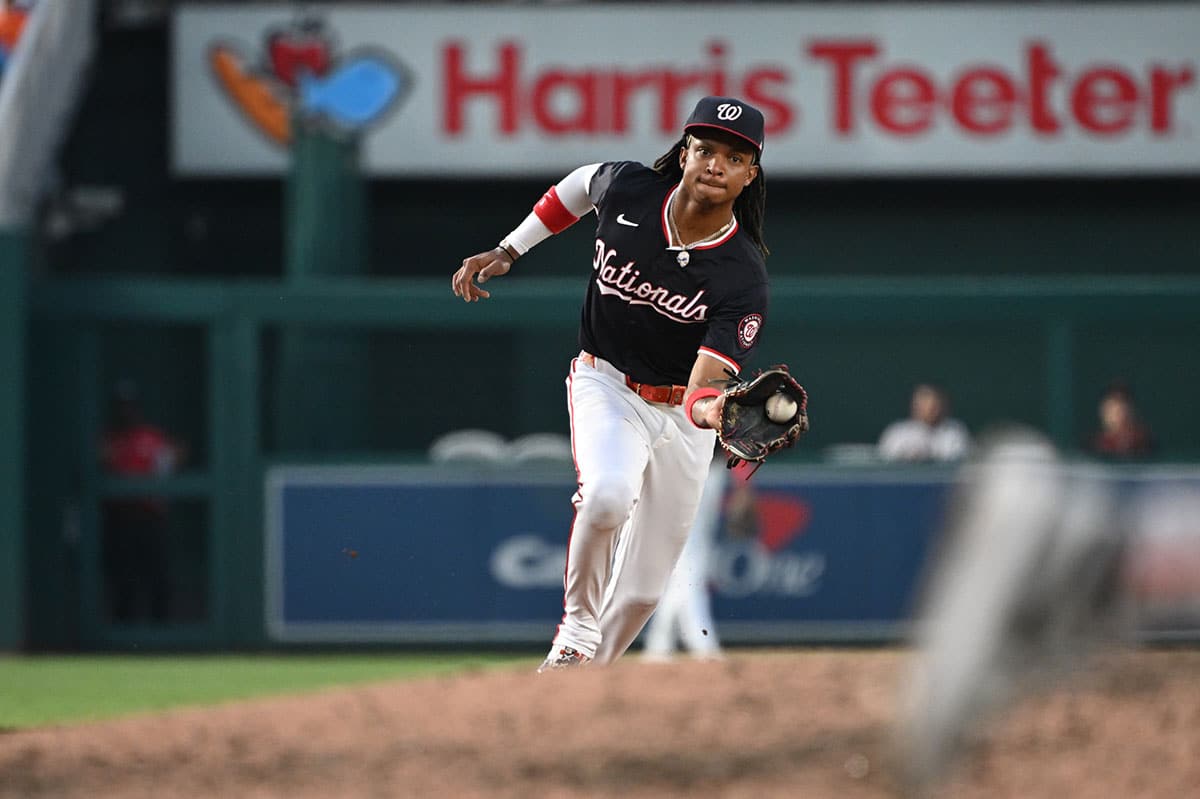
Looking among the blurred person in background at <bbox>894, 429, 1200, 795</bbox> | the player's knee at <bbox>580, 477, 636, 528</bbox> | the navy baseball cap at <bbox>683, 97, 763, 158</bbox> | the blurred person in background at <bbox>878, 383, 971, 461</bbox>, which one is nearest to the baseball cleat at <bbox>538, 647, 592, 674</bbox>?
the player's knee at <bbox>580, 477, 636, 528</bbox>

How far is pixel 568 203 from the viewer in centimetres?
664

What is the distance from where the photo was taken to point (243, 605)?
11.9 m

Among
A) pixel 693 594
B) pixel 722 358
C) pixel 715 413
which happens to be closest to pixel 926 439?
pixel 693 594

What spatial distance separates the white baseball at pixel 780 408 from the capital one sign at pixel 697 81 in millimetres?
8783

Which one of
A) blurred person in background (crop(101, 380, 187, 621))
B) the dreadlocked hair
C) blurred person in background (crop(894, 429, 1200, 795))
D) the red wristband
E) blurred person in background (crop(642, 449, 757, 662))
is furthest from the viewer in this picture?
blurred person in background (crop(101, 380, 187, 621))

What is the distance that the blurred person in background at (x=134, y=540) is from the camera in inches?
477

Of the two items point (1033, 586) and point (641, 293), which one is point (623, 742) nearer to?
point (641, 293)

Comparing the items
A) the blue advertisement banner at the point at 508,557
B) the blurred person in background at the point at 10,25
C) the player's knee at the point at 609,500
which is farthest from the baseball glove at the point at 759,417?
the blurred person in background at the point at 10,25

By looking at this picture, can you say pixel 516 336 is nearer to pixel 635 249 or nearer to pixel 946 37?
pixel 946 37

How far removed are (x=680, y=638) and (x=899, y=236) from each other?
16.8 feet

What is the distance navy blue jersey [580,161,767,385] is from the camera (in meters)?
6.15

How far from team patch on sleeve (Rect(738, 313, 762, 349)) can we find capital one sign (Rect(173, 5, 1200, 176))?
8.40 m

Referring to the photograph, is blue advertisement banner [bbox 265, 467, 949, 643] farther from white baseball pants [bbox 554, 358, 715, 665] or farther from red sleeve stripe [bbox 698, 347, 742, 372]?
red sleeve stripe [bbox 698, 347, 742, 372]

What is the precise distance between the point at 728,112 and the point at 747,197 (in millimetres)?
597
